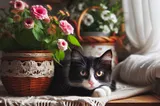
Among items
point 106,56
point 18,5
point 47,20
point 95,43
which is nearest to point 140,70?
point 106,56

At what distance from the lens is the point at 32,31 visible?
37.8 inches

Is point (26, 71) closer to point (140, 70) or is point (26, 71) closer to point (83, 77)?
point (83, 77)

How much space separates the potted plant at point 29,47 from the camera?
38.0 inches

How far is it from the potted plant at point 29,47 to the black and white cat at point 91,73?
0.21 feet

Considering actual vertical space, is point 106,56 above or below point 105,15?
below

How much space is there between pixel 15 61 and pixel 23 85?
0.08 m

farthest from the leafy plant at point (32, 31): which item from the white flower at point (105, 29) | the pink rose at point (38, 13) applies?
the white flower at point (105, 29)

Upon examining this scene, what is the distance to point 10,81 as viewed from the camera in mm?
977

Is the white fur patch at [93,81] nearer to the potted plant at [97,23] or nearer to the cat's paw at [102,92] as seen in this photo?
the cat's paw at [102,92]

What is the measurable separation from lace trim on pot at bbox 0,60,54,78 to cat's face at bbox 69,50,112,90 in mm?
93

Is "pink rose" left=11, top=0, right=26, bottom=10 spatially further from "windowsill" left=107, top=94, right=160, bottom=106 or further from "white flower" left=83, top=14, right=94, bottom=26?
"white flower" left=83, top=14, right=94, bottom=26

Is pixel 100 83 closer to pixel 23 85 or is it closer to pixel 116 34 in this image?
pixel 23 85

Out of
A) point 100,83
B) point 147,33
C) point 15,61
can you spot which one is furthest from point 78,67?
point 147,33

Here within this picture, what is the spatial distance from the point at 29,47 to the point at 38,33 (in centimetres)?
6
